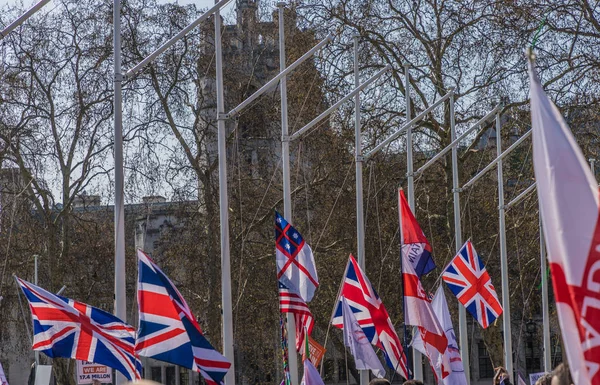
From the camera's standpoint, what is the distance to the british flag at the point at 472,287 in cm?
2339

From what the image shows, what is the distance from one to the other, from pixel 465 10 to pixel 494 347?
9.07m

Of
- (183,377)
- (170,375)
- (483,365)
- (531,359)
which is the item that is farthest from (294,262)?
(170,375)

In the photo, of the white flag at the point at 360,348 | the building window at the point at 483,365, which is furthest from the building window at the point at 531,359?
the white flag at the point at 360,348

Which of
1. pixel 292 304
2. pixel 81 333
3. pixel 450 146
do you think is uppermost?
pixel 450 146

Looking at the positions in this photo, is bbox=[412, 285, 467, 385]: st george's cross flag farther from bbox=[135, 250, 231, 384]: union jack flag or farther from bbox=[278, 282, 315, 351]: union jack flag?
bbox=[135, 250, 231, 384]: union jack flag

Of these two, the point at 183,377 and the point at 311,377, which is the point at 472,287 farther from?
the point at 183,377

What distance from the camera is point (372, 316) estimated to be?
1708 cm

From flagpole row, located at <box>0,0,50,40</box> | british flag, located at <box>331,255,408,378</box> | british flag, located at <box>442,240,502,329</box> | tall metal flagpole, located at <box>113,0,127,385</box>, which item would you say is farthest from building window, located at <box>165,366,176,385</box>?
flagpole row, located at <box>0,0,50,40</box>

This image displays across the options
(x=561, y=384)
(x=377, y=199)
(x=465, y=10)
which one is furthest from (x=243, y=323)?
(x=561, y=384)

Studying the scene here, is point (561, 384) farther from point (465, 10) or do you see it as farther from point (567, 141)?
point (465, 10)

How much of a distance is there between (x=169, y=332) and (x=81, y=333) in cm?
184

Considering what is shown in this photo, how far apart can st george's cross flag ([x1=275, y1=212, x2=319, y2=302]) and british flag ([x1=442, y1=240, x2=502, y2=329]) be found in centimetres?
643

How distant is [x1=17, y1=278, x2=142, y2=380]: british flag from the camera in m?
12.5

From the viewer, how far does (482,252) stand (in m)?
35.2
